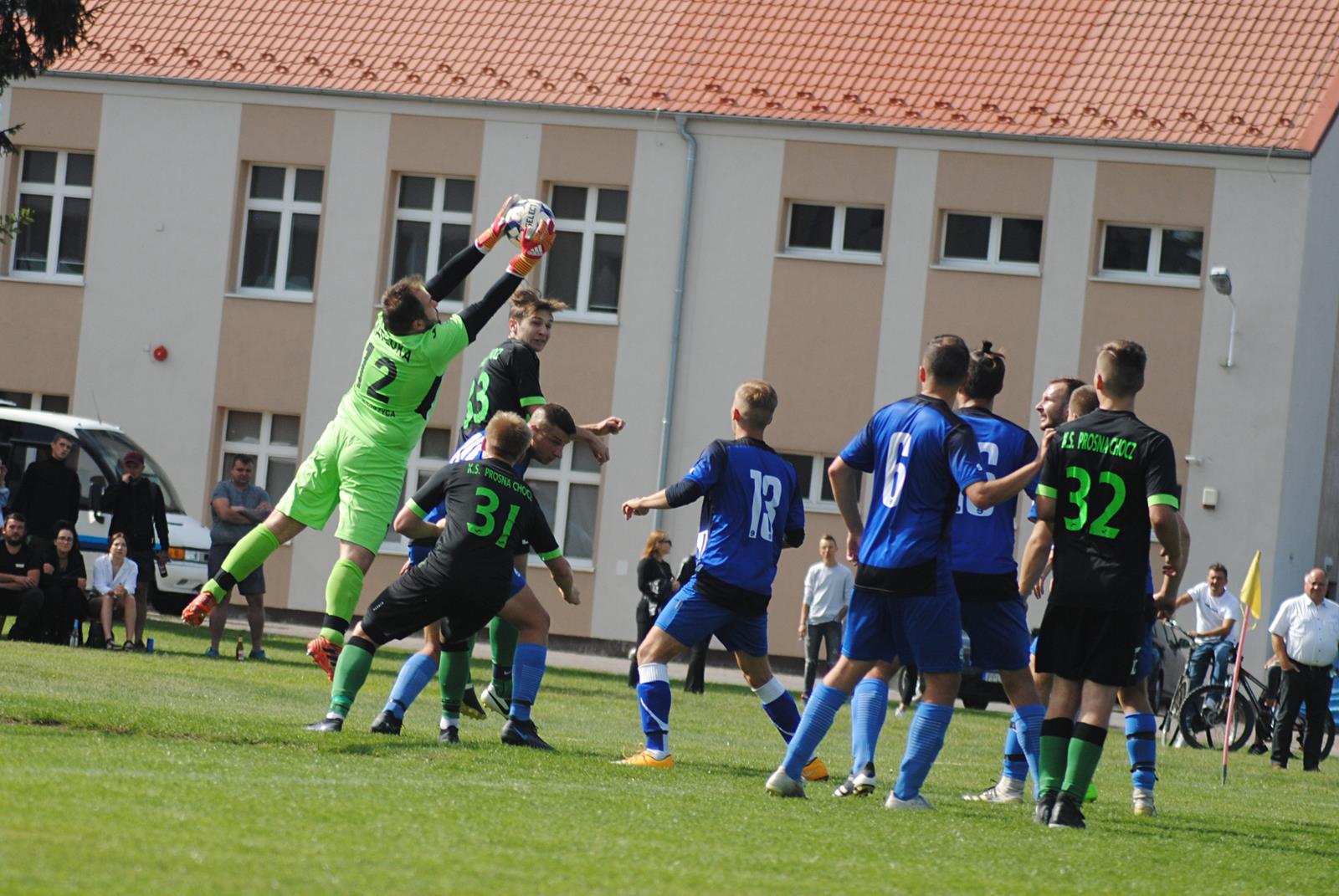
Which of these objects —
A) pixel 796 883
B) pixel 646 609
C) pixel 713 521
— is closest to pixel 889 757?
pixel 713 521

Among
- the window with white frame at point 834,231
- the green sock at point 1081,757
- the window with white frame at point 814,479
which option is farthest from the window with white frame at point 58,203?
the green sock at point 1081,757

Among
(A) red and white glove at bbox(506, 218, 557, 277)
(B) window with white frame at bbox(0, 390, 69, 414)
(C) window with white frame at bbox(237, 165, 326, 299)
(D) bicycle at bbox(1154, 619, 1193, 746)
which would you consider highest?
(C) window with white frame at bbox(237, 165, 326, 299)

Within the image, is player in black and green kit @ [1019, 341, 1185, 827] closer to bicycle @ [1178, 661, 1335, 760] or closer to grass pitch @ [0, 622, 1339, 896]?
grass pitch @ [0, 622, 1339, 896]

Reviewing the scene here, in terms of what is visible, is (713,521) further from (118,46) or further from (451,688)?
(118,46)

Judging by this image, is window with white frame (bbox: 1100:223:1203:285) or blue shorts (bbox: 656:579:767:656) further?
window with white frame (bbox: 1100:223:1203:285)

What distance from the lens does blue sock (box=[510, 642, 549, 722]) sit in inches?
396

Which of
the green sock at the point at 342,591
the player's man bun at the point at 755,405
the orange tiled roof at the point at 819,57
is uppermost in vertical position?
the orange tiled roof at the point at 819,57

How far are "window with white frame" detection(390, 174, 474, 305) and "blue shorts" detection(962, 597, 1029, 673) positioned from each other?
2266 cm

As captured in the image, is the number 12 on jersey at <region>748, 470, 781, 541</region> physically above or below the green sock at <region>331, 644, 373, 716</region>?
above

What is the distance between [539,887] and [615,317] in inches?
982

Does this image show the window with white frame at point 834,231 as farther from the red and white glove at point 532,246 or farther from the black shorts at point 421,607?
the black shorts at point 421,607

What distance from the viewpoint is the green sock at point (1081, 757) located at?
26.7 feet

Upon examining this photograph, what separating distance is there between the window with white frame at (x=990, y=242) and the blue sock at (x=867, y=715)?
20.9 meters

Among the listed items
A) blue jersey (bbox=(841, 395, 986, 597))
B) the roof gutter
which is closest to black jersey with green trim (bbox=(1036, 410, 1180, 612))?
blue jersey (bbox=(841, 395, 986, 597))
